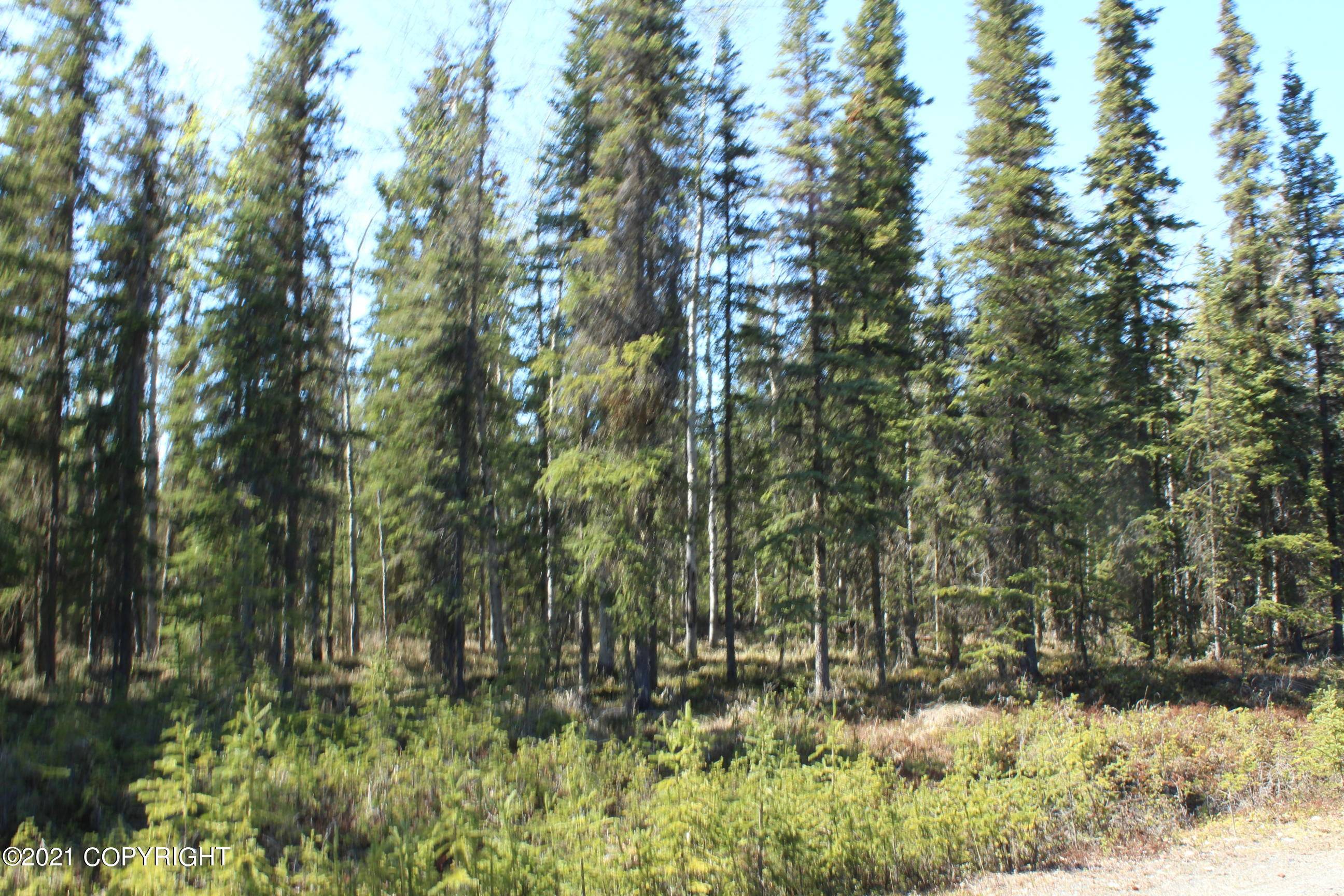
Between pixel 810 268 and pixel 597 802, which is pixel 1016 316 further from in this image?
pixel 597 802

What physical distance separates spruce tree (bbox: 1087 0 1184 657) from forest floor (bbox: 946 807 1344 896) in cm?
1515

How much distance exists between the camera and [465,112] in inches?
635

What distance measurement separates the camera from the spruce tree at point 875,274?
60.7ft

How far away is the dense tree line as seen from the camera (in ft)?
51.1

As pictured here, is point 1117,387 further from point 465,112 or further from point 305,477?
point 305,477

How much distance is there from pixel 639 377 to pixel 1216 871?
431 inches

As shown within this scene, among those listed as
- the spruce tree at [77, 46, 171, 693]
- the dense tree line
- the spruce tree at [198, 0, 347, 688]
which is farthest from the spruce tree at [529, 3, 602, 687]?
the spruce tree at [77, 46, 171, 693]

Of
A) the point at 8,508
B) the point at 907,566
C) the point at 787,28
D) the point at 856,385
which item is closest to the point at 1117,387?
the point at 907,566

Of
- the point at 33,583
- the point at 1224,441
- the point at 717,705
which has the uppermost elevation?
the point at 1224,441

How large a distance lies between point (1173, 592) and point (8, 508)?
31879 millimetres

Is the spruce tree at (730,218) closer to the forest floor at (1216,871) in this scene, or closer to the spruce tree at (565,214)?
the spruce tree at (565,214)

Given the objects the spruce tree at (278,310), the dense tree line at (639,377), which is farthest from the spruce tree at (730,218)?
the spruce tree at (278,310)

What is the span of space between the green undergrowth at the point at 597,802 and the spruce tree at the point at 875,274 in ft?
23.3

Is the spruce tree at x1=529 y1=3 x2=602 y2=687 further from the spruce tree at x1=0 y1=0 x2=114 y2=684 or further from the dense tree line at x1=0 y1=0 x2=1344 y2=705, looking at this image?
the spruce tree at x1=0 y1=0 x2=114 y2=684
